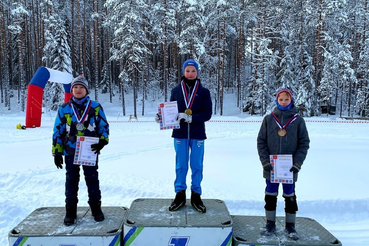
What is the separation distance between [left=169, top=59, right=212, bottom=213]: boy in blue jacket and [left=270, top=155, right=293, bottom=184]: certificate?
3.32 ft

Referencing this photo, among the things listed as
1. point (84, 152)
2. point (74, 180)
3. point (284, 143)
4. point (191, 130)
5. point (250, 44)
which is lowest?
point (74, 180)

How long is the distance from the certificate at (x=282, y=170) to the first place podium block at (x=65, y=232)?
1986 millimetres

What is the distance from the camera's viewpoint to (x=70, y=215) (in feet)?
11.7

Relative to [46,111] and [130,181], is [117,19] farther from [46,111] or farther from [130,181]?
[130,181]

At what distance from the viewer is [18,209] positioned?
189 inches

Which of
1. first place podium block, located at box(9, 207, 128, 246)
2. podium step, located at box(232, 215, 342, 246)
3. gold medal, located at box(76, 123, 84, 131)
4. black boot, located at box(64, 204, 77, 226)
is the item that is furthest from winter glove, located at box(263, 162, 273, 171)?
black boot, located at box(64, 204, 77, 226)

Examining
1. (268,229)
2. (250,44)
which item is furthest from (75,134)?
(250,44)

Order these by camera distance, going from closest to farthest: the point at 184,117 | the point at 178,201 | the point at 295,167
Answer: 1. the point at 295,167
2. the point at 184,117
3. the point at 178,201

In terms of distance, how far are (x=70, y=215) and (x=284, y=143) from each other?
2.85 metres

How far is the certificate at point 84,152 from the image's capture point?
3.48 metres

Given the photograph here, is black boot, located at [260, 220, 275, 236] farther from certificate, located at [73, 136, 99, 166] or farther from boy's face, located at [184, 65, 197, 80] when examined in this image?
certificate, located at [73, 136, 99, 166]

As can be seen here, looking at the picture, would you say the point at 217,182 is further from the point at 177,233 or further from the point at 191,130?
the point at 177,233

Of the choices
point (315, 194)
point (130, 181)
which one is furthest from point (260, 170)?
point (130, 181)

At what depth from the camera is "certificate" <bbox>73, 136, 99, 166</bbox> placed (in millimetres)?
3482
